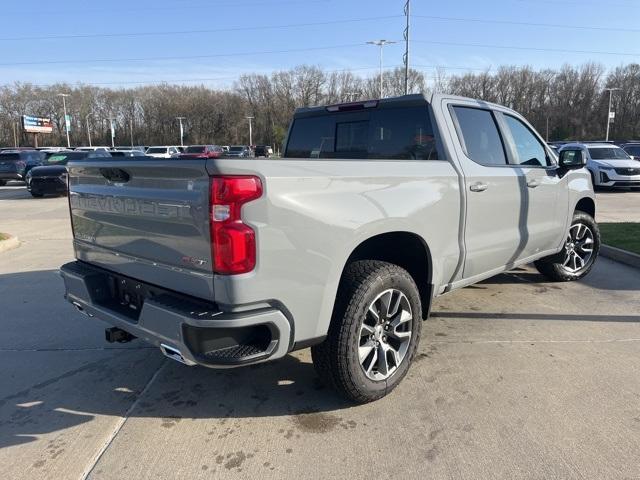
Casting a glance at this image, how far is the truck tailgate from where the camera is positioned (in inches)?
96.2

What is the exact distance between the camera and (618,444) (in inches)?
107

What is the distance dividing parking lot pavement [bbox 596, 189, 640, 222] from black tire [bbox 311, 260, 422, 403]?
381 inches

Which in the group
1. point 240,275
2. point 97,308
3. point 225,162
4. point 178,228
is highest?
point 225,162

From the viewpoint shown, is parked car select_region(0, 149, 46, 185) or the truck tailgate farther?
parked car select_region(0, 149, 46, 185)

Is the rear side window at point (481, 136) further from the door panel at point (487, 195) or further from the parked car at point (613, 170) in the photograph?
the parked car at point (613, 170)

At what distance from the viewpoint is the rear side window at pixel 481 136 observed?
3953 millimetres

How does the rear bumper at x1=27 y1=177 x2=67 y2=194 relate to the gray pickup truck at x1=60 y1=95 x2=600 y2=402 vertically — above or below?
below

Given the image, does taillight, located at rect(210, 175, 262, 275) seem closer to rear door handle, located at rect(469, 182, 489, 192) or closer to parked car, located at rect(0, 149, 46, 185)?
rear door handle, located at rect(469, 182, 489, 192)

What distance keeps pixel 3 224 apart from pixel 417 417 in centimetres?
1186

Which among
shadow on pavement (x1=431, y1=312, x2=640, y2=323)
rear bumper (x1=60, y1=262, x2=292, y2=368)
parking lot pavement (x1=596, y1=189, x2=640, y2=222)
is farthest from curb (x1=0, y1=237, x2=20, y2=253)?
parking lot pavement (x1=596, y1=189, x2=640, y2=222)

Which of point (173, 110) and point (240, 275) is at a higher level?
point (173, 110)

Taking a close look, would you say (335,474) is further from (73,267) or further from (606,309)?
(606,309)

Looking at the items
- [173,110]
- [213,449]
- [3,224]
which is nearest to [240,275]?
[213,449]

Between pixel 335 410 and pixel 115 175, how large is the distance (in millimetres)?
1987
